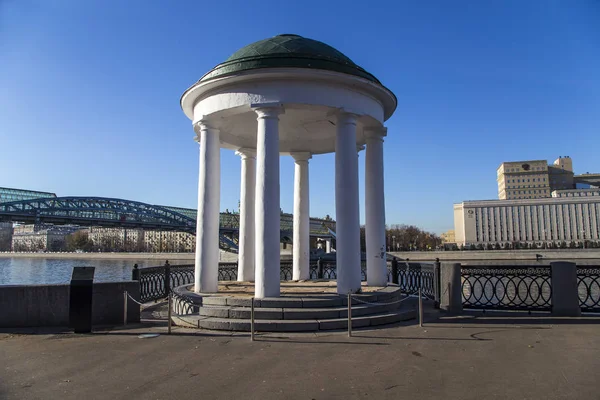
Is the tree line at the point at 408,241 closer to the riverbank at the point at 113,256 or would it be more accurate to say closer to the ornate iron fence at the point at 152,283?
the riverbank at the point at 113,256

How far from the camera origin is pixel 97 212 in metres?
105

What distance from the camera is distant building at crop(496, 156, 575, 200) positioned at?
17062cm

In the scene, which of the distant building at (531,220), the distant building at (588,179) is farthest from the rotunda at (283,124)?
the distant building at (588,179)

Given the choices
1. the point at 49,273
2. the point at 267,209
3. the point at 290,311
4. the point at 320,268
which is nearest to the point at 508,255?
the point at 49,273

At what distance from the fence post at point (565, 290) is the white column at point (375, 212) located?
4520mm

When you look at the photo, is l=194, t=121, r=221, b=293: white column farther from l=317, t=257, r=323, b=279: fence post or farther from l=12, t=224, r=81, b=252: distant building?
l=12, t=224, r=81, b=252: distant building

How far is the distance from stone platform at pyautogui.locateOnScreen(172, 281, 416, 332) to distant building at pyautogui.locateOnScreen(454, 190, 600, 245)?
461 ft

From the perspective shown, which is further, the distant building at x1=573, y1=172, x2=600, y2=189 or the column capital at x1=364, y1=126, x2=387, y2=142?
the distant building at x1=573, y1=172, x2=600, y2=189

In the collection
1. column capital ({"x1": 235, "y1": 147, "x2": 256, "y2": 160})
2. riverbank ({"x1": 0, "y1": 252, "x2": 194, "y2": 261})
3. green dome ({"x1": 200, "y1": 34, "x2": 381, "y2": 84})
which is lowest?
riverbank ({"x1": 0, "y1": 252, "x2": 194, "y2": 261})

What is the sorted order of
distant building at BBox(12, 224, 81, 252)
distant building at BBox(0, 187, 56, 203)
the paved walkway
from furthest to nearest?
distant building at BBox(12, 224, 81, 252)
distant building at BBox(0, 187, 56, 203)
the paved walkway

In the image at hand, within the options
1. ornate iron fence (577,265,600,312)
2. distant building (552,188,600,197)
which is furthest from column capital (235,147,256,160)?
distant building (552,188,600,197)

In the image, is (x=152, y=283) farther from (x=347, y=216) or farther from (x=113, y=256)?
(x=113, y=256)

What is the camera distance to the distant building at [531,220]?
13862 centimetres

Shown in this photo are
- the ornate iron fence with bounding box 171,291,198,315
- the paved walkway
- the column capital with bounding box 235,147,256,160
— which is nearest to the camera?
the paved walkway
